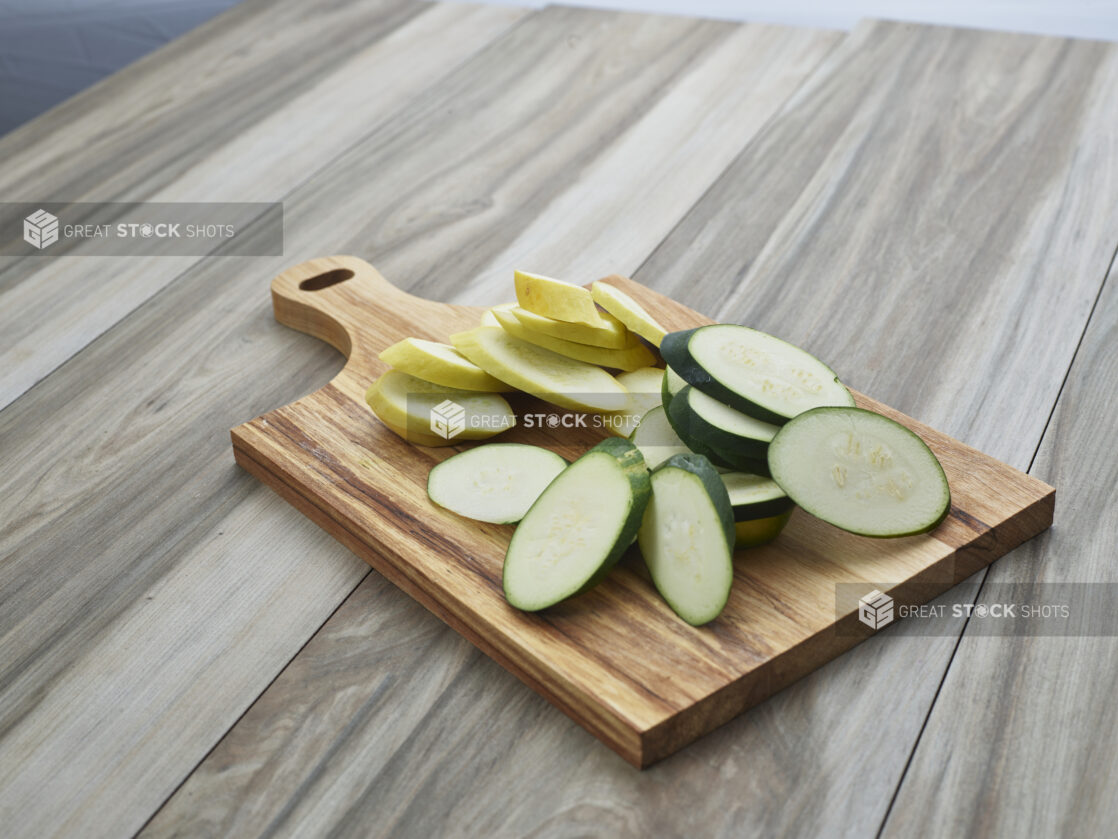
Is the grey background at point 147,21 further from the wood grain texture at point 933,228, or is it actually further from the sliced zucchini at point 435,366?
the sliced zucchini at point 435,366

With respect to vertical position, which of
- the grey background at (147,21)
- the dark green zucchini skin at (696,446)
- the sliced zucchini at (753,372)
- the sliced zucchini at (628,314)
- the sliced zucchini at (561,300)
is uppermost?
the sliced zucchini at (753,372)

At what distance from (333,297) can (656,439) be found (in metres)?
0.65

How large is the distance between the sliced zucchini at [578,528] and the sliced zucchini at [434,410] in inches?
9.3

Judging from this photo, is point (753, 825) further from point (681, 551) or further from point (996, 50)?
point (996, 50)

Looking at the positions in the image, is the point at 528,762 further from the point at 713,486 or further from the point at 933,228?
the point at 933,228

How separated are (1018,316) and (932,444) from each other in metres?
0.46

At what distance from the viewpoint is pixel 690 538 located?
110 cm

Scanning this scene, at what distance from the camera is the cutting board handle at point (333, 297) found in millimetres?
1649

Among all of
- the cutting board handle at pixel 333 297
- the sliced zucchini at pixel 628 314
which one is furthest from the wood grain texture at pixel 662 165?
the sliced zucchini at pixel 628 314

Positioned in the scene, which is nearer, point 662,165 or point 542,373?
point 542,373

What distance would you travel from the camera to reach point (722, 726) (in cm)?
104

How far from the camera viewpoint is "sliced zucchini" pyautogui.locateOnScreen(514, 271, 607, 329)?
1348 mm

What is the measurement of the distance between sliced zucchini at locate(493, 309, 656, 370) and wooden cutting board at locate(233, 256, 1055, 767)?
92mm

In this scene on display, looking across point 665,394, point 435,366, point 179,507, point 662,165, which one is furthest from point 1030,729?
point 662,165
